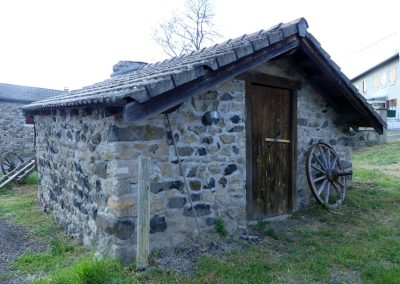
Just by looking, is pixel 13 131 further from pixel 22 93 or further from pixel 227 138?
pixel 227 138

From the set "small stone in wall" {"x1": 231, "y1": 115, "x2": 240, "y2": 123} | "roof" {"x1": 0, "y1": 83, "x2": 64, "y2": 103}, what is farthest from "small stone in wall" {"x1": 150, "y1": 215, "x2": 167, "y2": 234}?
"roof" {"x1": 0, "y1": 83, "x2": 64, "y2": 103}

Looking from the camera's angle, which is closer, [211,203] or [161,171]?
[161,171]

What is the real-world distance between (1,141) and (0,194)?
1159cm

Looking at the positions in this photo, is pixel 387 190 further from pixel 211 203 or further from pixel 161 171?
pixel 161 171

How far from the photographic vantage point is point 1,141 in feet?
64.6

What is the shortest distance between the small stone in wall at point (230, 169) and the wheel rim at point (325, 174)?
1.78m

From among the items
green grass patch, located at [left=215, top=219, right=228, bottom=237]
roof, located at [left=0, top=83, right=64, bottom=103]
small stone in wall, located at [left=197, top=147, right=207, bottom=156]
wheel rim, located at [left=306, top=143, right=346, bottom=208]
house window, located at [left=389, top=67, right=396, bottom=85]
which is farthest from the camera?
house window, located at [left=389, top=67, right=396, bottom=85]

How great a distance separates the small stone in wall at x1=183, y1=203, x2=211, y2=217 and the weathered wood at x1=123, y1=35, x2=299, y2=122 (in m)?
1.55

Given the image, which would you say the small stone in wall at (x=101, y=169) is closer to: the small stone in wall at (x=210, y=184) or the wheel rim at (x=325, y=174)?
the small stone in wall at (x=210, y=184)

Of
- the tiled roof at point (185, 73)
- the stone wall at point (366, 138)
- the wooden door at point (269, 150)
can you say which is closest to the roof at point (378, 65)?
the stone wall at point (366, 138)

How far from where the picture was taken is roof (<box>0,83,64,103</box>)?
20.3 metres

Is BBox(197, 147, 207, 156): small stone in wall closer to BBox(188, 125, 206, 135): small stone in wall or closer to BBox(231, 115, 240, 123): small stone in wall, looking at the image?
BBox(188, 125, 206, 135): small stone in wall

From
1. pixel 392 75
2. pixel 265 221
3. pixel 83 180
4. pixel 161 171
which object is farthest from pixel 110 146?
pixel 392 75

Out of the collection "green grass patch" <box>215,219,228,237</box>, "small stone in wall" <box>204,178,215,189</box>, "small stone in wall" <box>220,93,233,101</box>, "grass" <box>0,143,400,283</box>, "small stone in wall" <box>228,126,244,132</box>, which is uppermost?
"small stone in wall" <box>220,93,233,101</box>
